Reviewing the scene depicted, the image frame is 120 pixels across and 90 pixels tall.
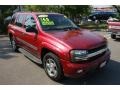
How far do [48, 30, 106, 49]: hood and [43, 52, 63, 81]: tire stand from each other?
1.68 ft

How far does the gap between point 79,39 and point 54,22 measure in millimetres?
1455

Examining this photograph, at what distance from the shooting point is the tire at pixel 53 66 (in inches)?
210

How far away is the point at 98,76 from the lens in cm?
594

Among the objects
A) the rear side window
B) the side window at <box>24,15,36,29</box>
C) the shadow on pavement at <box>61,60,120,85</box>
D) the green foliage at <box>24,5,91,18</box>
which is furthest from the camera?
the green foliage at <box>24,5,91,18</box>

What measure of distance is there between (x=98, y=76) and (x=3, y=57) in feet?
13.1

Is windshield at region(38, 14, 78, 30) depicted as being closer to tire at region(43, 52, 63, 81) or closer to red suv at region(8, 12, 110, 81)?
red suv at region(8, 12, 110, 81)

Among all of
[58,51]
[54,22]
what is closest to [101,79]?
[58,51]

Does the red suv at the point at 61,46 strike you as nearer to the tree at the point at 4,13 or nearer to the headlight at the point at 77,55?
the headlight at the point at 77,55

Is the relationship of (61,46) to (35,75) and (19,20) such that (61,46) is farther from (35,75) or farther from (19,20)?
(19,20)

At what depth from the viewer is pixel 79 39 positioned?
5.47 m

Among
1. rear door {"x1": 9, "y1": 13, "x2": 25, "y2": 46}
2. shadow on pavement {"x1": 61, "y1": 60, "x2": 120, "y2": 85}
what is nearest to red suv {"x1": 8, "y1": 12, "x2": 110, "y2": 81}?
rear door {"x1": 9, "y1": 13, "x2": 25, "y2": 46}

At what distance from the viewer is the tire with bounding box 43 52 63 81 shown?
17.5ft
